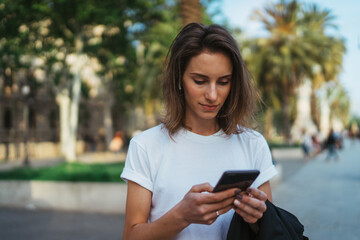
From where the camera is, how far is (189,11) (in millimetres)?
8523

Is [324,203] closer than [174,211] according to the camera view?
No

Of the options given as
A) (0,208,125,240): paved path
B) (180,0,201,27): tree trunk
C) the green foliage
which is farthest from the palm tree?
(0,208,125,240): paved path

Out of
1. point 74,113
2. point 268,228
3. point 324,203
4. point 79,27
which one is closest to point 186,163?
point 268,228

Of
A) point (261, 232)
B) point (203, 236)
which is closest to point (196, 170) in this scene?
point (203, 236)

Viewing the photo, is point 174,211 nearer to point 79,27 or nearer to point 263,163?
point 263,163

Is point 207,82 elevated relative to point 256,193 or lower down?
elevated

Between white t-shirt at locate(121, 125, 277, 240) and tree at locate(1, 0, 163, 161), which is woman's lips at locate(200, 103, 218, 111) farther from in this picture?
tree at locate(1, 0, 163, 161)

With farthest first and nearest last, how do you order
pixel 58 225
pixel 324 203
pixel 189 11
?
pixel 324 203 < pixel 189 11 < pixel 58 225

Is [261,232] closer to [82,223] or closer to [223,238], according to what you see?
[223,238]

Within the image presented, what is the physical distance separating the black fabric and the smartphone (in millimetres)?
202

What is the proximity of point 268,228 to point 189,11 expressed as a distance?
753 centimetres

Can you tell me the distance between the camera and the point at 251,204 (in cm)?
141

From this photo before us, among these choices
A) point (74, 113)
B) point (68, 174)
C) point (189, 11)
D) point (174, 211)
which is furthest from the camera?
point (74, 113)

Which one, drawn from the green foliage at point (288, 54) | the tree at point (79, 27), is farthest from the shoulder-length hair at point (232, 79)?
the green foliage at point (288, 54)
